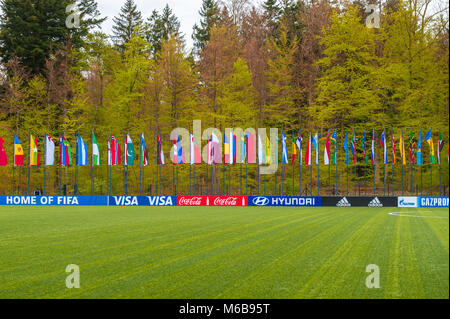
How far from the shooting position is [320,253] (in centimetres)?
1087

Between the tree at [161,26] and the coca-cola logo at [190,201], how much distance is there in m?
34.9

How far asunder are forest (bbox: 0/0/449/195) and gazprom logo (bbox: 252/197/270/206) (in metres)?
7.46

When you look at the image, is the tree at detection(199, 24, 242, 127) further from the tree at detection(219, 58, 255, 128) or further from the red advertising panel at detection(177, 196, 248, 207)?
the red advertising panel at detection(177, 196, 248, 207)

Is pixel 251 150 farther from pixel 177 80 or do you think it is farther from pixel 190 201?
pixel 177 80

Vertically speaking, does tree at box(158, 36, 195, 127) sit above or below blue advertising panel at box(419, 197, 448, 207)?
above

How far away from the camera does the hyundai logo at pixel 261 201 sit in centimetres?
3797

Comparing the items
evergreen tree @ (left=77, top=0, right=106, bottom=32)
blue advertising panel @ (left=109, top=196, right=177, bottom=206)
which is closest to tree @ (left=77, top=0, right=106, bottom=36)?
evergreen tree @ (left=77, top=0, right=106, bottom=32)

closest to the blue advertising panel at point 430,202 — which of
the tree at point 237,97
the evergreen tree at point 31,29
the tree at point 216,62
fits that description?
the tree at point 237,97

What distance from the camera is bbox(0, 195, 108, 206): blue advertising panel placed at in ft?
130

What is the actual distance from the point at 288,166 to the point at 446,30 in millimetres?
50537

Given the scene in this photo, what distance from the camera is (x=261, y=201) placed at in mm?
38062

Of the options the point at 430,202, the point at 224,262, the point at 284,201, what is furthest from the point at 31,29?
the point at 224,262

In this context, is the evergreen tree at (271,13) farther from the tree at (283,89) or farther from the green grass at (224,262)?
the green grass at (224,262)
